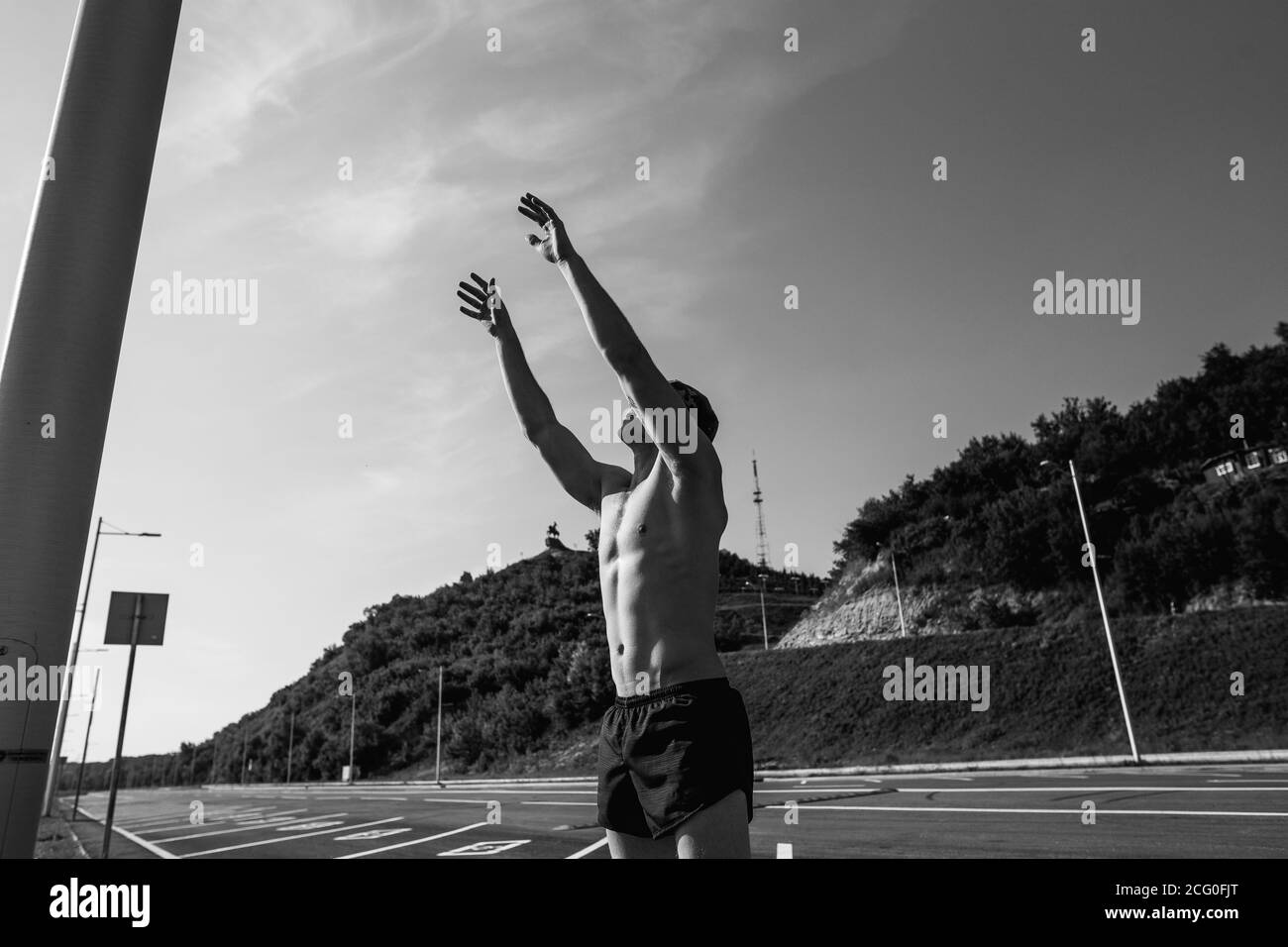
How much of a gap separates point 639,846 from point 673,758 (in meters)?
0.31

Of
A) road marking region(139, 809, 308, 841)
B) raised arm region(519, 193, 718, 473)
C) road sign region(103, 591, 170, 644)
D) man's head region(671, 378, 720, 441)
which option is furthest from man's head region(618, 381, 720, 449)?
road marking region(139, 809, 308, 841)

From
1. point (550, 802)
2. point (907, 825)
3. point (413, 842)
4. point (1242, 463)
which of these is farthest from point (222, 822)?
point (1242, 463)

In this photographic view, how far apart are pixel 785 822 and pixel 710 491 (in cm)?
1055

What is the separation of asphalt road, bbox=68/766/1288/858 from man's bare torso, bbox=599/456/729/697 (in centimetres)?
337

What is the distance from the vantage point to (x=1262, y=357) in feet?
163

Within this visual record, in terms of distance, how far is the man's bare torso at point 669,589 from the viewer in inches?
90.3

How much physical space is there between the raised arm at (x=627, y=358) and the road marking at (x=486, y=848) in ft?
27.3

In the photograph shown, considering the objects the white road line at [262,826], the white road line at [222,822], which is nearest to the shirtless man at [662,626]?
the white road line at [262,826]

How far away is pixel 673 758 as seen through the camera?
2.11m

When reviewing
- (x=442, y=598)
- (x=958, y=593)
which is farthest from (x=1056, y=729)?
(x=442, y=598)

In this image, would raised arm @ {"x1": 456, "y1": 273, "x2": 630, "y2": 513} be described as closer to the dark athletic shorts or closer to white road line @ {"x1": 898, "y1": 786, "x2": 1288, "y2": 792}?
the dark athletic shorts

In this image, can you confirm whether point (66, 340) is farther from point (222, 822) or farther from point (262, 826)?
point (222, 822)

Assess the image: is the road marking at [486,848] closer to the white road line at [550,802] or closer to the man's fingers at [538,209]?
the white road line at [550,802]
